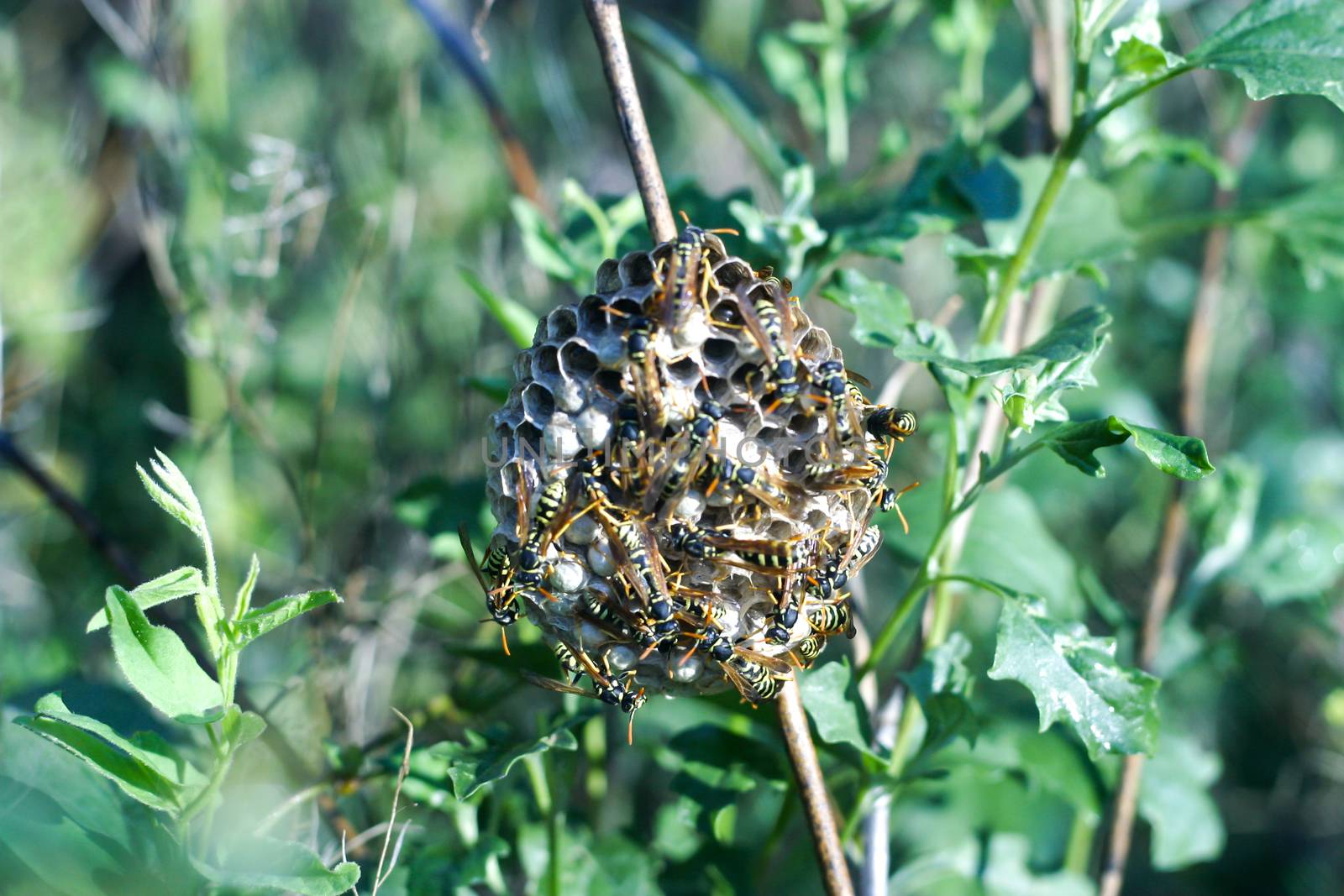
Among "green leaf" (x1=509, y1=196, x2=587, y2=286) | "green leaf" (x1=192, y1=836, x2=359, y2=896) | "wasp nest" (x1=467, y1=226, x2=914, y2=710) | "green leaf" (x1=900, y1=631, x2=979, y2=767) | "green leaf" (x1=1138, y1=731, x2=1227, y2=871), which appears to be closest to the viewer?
"green leaf" (x1=192, y1=836, x2=359, y2=896)

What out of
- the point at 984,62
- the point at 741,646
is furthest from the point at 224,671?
the point at 984,62

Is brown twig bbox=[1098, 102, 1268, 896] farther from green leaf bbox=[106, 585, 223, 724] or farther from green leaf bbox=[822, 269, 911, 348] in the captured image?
green leaf bbox=[106, 585, 223, 724]

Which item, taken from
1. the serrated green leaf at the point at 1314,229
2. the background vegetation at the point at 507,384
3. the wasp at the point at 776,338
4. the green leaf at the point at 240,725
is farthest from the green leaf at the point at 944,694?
the serrated green leaf at the point at 1314,229

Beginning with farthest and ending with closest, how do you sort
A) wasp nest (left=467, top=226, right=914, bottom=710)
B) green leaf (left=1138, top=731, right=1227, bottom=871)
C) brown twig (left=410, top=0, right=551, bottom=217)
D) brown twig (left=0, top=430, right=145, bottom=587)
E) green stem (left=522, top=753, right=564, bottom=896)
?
brown twig (left=410, top=0, right=551, bottom=217) → green leaf (left=1138, top=731, right=1227, bottom=871) → brown twig (left=0, top=430, right=145, bottom=587) → green stem (left=522, top=753, right=564, bottom=896) → wasp nest (left=467, top=226, right=914, bottom=710)

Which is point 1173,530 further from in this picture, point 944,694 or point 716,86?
point 716,86

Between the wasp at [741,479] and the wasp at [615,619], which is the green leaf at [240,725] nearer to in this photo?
the wasp at [615,619]

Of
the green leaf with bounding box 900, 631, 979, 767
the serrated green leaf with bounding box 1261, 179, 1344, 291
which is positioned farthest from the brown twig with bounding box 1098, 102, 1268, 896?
the green leaf with bounding box 900, 631, 979, 767
